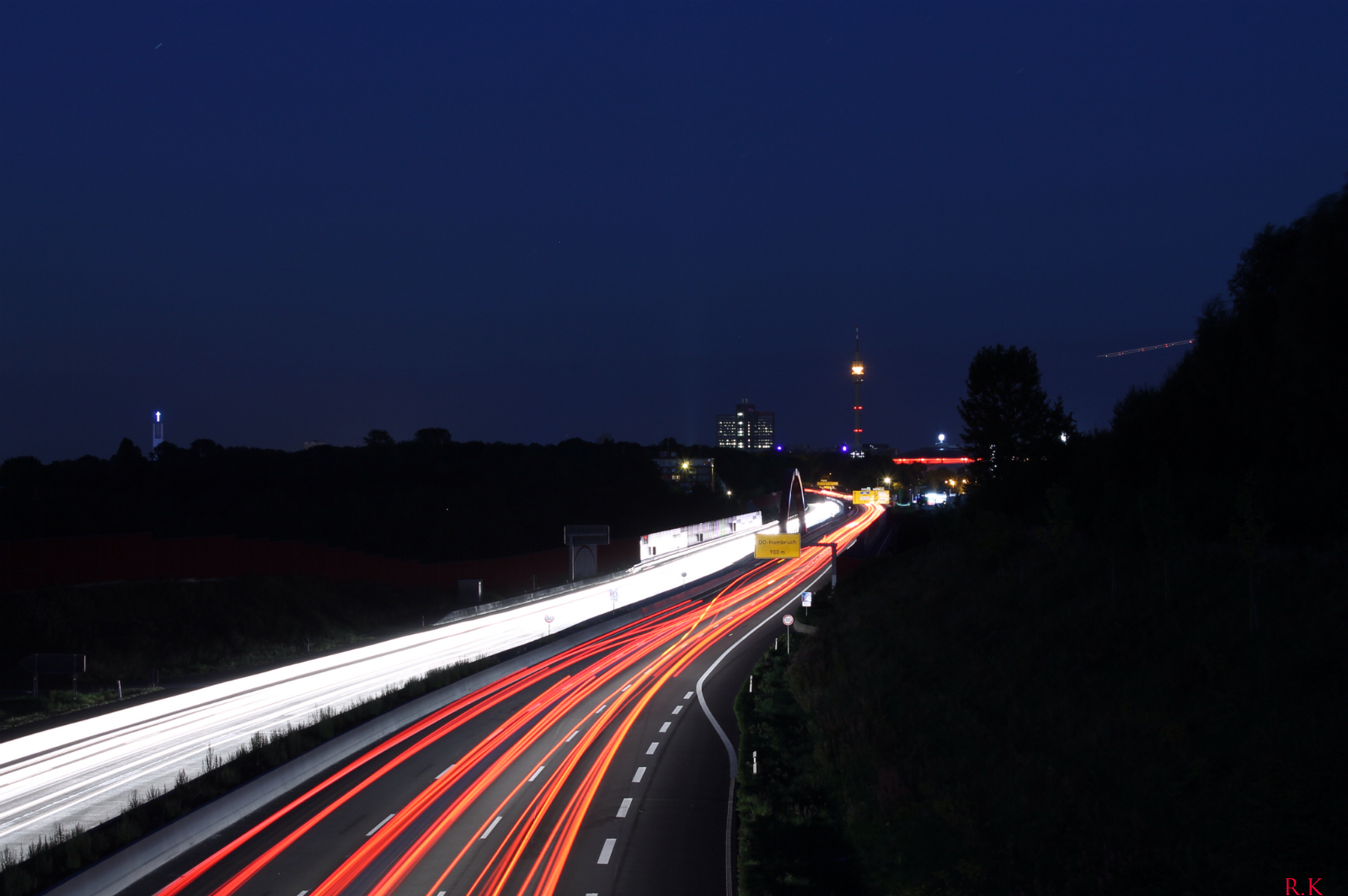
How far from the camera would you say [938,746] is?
1964 cm

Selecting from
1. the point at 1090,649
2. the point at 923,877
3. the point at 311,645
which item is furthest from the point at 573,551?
the point at 923,877

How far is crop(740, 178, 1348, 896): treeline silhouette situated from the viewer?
13.1 metres

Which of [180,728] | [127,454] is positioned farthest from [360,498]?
[180,728]

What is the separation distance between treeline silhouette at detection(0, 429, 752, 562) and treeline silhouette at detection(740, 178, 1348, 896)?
64.9 m

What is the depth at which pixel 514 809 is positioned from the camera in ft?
60.7

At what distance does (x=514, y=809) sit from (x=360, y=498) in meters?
109

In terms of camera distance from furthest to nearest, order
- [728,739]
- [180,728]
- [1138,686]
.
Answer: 1. [728,739]
2. [180,728]
3. [1138,686]

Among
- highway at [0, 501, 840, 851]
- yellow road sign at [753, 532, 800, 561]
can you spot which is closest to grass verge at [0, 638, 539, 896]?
highway at [0, 501, 840, 851]

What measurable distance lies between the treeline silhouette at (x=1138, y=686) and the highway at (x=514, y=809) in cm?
153

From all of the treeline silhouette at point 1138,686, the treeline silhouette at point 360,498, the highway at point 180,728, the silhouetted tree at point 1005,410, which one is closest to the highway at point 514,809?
the treeline silhouette at point 1138,686

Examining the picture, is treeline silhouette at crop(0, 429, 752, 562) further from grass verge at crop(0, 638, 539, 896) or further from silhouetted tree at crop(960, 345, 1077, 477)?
silhouetted tree at crop(960, 345, 1077, 477)

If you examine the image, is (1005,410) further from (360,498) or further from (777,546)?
(360,498)

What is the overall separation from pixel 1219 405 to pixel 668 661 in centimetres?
2401

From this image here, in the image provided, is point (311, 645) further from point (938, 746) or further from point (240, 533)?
point (240, 533)
